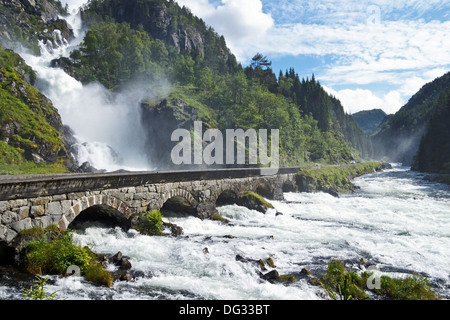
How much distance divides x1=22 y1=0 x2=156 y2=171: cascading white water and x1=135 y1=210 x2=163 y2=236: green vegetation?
3295 cm

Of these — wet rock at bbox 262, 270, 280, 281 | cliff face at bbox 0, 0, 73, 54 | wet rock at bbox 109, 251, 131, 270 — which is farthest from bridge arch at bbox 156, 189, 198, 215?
cliff face at bbox 0, 0, 73, 54

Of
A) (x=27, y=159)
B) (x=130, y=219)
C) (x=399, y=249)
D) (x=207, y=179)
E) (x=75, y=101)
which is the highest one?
(x=75, y=101)

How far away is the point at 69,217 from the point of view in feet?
39.9

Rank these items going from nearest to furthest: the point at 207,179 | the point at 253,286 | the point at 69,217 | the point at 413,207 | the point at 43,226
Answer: the point at 253,286 → the point at 43,226 → the point at 69,217 → the point at 207,179 → the point at 413,207

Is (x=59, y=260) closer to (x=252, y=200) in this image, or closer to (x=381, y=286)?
(x=381, y=286)

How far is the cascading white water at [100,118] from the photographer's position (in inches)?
1984

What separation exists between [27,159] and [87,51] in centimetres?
5659

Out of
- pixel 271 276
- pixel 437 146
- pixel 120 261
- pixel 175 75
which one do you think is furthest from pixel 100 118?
pixel 437 146

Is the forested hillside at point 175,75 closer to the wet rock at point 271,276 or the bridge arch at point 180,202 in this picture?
the bridge arch at point 180,202

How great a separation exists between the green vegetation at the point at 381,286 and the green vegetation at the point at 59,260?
7671 mm

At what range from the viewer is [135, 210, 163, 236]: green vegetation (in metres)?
15.7
